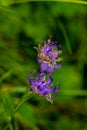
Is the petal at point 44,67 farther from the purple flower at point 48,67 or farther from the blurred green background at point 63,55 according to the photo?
the blurred green background at point 63,55

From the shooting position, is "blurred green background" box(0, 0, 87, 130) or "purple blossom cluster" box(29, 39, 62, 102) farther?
"blurred green background" box(0, 0, 87, 130)

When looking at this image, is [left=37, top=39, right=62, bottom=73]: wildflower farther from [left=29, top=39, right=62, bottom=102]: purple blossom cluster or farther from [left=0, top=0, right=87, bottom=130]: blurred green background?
[left=0, top=0, right=87, bottom=130]: blurred green background

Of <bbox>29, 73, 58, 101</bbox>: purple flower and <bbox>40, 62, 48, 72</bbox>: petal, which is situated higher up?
<bbox>40, 62, 48, 72</bbox>: petal

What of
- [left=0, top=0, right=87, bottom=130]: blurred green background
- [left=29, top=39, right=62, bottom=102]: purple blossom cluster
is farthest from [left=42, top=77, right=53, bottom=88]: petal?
[left=0, top=0, right=87, bottom=130]: blurred green background

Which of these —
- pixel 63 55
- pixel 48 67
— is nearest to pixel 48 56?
pixel 48 67

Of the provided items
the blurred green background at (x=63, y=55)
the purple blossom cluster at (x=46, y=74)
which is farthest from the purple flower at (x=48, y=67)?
the blurred green background at (x=63, y=55)

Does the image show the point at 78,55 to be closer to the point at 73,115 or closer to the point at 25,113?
the point at 73,115

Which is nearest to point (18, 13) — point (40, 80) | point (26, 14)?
point (26, 14)
